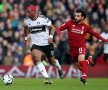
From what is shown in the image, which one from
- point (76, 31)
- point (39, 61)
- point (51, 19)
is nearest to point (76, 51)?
point (76, 31)

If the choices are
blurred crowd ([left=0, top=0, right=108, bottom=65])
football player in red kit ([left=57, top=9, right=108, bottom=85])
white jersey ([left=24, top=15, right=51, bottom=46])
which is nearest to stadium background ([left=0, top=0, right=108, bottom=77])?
blurred crowd ([left=0, top=0, right=108, bottom=65])

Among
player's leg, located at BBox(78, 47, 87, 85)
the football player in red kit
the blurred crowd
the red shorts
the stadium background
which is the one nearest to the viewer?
player's leg, located at BBox(78, 47, 87, 85)

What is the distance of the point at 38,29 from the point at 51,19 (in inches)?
357

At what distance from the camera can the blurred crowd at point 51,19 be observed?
84.4 ft

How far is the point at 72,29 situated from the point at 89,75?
21.6 ft

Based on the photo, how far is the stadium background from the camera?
25.6 metres

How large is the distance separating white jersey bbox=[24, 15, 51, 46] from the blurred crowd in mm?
7278

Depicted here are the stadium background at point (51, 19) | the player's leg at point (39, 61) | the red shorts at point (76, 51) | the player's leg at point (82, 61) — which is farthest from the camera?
the stadium background at point (51, 19)

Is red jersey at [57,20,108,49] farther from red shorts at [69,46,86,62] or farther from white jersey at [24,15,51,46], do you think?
white jersey at [24,15,51,46]

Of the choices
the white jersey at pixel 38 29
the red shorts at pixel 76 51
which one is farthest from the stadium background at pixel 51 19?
the white jersey at pixel 38 29

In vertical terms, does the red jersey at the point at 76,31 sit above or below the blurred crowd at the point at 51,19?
above

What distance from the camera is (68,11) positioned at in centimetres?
2805

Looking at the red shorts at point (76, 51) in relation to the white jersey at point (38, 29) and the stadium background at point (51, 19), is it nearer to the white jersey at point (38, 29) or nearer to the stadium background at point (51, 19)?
the white jersey at point (38, 29)

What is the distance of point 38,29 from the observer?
18109mm
